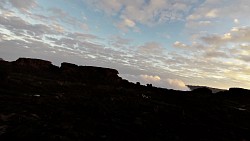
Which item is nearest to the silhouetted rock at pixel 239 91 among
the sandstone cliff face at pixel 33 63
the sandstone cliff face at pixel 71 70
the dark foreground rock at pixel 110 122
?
the dark foreground rock at pixel 110 122

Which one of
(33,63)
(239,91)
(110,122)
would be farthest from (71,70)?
(110,122)

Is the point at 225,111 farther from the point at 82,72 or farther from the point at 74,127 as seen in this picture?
the point at 82,72

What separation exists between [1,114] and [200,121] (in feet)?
91.4

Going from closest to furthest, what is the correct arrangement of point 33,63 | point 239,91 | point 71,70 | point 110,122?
1. point 110,122
2. point 239,91
3. point 71,70
4. point 33,63

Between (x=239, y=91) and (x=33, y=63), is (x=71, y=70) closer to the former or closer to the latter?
(x=33, y=63)

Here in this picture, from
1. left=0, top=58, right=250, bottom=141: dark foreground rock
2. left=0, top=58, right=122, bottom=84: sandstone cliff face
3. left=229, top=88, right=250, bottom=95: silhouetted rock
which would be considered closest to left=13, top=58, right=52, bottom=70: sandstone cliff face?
left=0, top=58, right=122, bottom=84: sandstone cliff face

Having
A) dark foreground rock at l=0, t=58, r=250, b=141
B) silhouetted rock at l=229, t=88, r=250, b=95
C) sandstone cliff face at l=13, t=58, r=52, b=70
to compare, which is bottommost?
dark foreground rock at l=0, t=58, r=250, b=141

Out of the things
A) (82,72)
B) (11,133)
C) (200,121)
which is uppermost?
(82,72)

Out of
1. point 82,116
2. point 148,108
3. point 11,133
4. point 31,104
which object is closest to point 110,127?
point 82,116

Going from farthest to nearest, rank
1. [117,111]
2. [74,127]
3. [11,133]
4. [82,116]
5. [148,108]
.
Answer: [148,108] → [117,111] → [82,116] → [74,127] → [11,133]

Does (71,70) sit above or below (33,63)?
below

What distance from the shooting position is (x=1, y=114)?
30.5 metres

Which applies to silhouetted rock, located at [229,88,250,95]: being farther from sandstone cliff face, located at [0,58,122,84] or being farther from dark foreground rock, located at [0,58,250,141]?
sandstone cliff face, located at [0,58,122,84]

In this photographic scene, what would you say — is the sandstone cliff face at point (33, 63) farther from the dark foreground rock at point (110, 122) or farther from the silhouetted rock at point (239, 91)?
the silhouetted rock at point (239, 91)
